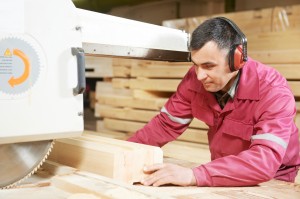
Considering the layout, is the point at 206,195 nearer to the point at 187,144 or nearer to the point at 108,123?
the point at 187,144

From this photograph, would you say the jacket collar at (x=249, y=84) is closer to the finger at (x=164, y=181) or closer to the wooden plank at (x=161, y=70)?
the finger at (x=164, y=181)

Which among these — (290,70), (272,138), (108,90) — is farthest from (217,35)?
(108,90)

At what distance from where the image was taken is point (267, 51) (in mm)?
3363

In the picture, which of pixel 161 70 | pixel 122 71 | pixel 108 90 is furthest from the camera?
pixel 108 90

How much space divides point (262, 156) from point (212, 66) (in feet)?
1.72

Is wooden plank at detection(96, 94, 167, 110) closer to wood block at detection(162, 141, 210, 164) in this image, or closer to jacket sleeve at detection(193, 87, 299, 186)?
wood block at detection(162, 141, 210, 164)

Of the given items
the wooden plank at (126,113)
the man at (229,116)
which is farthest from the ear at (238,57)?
the wooden plank at (126,113)

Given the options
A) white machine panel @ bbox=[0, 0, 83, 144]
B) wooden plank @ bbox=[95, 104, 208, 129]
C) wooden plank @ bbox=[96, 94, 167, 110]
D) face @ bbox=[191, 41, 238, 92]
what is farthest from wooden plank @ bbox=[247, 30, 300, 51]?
white machine panel @ bbox=[0, 0, 83, 144]

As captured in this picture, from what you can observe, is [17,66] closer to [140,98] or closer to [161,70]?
[161,70]

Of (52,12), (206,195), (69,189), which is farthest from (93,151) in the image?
(52,12)

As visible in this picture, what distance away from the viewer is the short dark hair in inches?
78.2

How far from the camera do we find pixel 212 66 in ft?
6.64

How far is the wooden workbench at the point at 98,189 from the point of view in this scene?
1.42m

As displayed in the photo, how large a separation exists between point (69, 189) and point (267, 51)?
2389 mm
